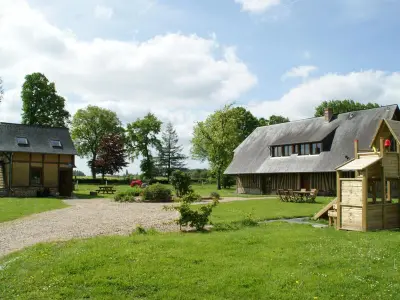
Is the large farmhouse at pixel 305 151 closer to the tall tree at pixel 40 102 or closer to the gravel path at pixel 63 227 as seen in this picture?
the gravel path at pixel 63 227

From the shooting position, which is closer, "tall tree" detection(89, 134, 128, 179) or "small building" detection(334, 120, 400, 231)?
"small building" detection(334, 120, 400, 231)

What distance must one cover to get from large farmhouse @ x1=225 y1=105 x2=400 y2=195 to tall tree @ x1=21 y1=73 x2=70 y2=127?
2963cm

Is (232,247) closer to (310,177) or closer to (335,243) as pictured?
(335,243)

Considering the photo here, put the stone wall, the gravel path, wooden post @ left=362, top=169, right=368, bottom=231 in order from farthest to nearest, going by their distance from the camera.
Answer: the stone wall → wooden post @ left=362, top=169, right=368, bottom=231 → the gravel path

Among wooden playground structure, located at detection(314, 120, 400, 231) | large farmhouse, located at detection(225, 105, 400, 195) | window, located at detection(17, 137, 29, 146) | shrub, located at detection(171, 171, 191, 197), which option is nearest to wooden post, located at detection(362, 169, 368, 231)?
wooden playground structure, located at detection(314, 120, 400, 231)

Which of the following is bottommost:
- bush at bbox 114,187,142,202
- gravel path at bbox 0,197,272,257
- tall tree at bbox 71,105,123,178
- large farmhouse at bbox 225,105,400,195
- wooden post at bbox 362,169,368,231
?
gravel path at bbox 0,197,272,257

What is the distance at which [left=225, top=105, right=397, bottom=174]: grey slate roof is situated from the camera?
35406mm

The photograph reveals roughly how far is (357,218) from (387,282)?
6787mm

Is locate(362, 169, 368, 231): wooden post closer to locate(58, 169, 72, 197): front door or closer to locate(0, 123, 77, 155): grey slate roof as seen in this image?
locate(0, 123, 77, 155): grey slate roof

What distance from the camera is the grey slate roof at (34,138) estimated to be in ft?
122

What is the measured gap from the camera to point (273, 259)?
9664 millimetres

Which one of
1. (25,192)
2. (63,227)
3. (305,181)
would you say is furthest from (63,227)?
(305,181)

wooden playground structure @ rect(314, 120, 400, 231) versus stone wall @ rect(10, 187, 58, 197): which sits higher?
wooden playground structure @ rect(314, 120, 400, 231)

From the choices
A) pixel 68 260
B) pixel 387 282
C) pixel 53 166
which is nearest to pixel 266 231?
pixel 387 282
